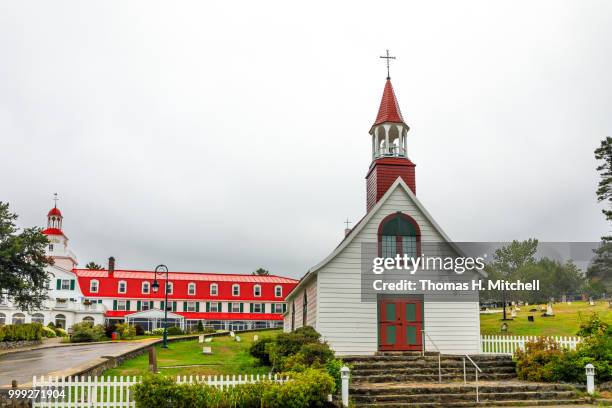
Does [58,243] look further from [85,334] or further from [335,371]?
[335,371]

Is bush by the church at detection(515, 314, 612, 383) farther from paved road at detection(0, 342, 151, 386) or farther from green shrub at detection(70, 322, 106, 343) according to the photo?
green shrub at detection(70, 322, 106, 343)

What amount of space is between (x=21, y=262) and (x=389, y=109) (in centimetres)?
2352

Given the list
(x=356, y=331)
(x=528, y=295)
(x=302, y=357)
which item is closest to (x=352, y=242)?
(x=356, y=331)

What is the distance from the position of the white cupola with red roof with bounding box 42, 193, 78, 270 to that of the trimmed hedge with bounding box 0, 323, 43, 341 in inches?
1209

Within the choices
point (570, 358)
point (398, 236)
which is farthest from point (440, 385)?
point (398, 236)

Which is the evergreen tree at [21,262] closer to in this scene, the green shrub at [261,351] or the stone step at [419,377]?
the green shrub at [261,351]

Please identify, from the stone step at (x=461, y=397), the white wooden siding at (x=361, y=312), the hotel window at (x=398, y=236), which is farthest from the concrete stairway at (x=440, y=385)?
the hotel window at (x=398, y=236)

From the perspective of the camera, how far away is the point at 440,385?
2045 centimetres

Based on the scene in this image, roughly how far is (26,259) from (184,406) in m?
25.5

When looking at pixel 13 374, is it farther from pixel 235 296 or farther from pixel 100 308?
pixel 235 296

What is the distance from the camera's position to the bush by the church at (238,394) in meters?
16.5

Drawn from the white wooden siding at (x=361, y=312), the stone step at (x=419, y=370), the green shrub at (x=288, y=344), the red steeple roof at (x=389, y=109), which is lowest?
the stone step at (x=419, y=370)

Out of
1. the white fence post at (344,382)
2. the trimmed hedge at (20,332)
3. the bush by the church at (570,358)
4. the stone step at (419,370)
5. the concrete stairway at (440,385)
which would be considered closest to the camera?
the white fence post at (344,382)

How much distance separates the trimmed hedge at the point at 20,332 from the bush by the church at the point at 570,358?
30273 mm
